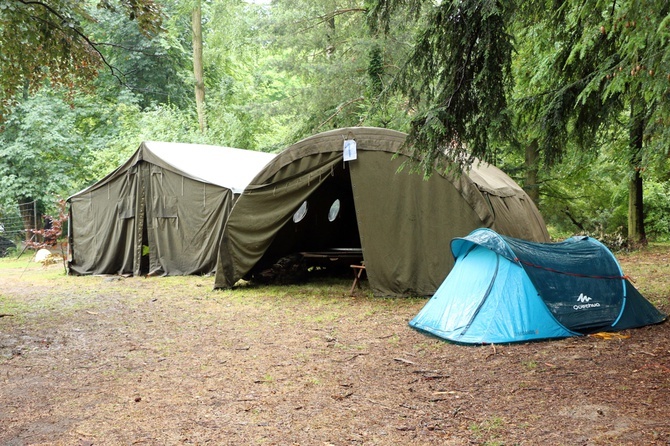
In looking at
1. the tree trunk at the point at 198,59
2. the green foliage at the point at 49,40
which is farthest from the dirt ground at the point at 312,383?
the tree trunk at the point at 198,59

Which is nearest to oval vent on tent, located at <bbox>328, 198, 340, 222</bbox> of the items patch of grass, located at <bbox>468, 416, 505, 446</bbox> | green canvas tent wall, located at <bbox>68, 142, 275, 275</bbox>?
green canvas tent wall, located at <bbox>68, 142, 275, 275</bbox>

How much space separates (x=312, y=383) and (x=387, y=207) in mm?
4117

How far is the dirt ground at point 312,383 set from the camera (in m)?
3.57

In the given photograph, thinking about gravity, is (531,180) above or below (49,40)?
below

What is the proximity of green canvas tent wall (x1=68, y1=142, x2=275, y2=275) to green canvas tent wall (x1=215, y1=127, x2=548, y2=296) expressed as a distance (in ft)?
6.82

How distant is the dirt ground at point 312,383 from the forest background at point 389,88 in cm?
178

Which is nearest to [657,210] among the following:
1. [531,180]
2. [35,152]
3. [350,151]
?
[531,180]

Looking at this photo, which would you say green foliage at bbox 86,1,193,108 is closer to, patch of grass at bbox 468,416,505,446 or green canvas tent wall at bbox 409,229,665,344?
green canvas tent wall at bbox 409,229,665,344

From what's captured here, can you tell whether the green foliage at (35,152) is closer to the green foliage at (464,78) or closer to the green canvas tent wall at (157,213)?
the green canvas tent wall at (157,213)

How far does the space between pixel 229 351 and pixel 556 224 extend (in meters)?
12.7

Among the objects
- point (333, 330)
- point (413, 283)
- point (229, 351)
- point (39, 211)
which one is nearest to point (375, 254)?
point (413, 283)

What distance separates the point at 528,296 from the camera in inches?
220

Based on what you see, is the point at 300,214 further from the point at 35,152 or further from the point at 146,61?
the point at 146,61

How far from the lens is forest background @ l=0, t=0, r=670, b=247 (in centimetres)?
496
